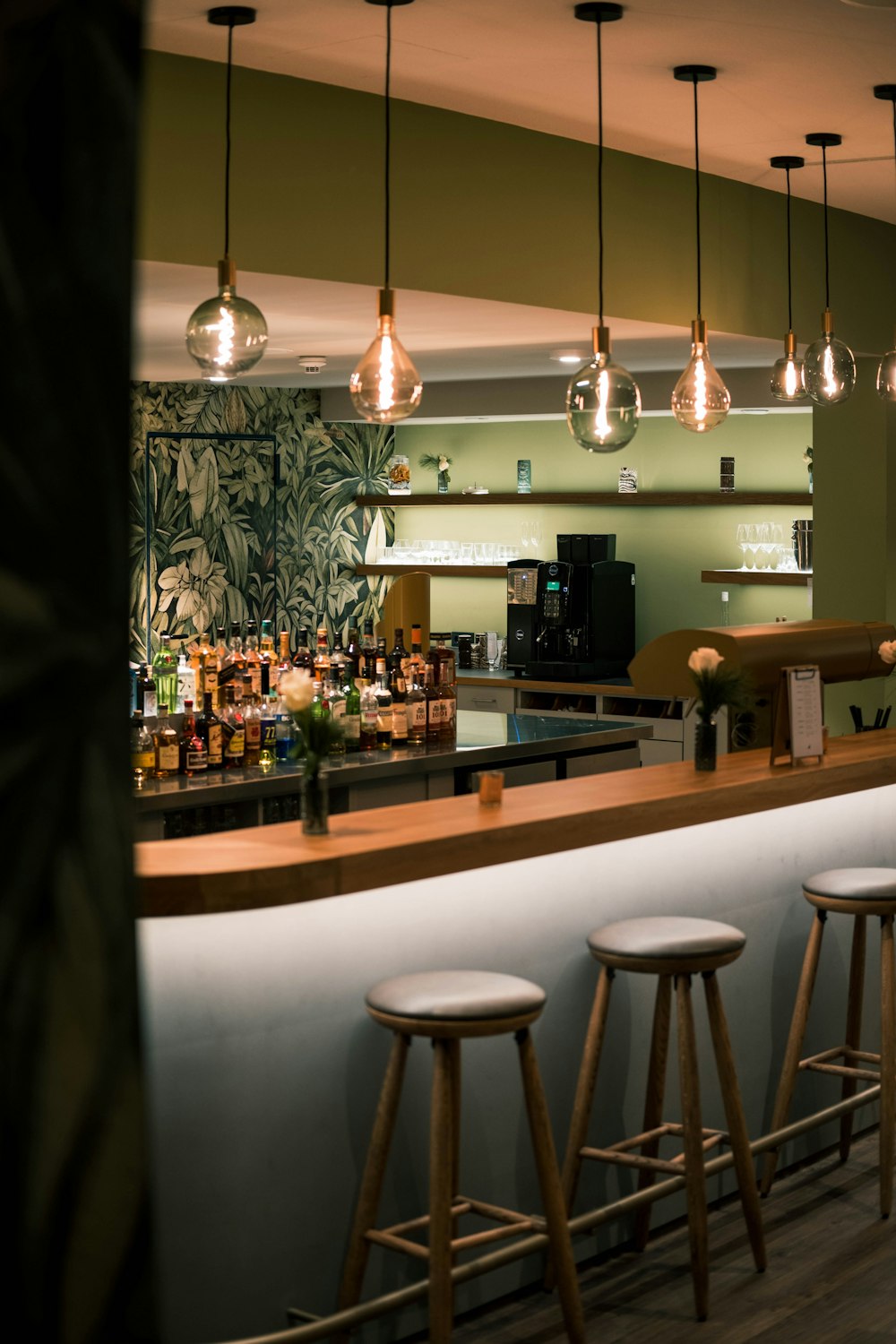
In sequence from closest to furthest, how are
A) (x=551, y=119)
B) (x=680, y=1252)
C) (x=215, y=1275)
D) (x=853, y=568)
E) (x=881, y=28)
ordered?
(x=215, y=1275) < (x=680, y=1252) < (x=881, y=28) < (x=551, y=119) < (x=853, y=568)

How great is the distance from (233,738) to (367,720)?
61cm

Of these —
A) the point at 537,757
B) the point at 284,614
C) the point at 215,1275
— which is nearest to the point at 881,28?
the point at 537,757

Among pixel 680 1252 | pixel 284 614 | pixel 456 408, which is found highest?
pixel 456 408

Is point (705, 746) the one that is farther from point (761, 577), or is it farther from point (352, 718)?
point (761, 577)

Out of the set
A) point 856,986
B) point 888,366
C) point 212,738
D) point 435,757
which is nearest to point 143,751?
point 212,738

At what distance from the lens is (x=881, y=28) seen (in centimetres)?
426

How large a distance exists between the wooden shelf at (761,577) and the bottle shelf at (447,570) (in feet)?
4.43

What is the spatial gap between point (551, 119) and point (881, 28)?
135 centimetres

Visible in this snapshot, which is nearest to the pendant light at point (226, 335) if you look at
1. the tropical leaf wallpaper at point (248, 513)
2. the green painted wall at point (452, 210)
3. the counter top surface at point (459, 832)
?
the green painted wall at point (452, 210)

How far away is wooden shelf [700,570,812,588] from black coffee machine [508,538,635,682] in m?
0.58

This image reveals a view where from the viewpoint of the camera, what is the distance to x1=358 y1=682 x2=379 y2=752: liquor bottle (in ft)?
18.7

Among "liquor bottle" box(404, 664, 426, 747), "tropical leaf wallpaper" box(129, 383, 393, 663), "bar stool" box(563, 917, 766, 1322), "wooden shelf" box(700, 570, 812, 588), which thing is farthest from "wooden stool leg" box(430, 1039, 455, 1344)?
"wooden shelf" box(700, 570, 812, 588)

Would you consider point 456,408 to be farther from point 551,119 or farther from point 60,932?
point 60,932

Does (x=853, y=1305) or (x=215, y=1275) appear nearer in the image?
(x=215, y=1275)
